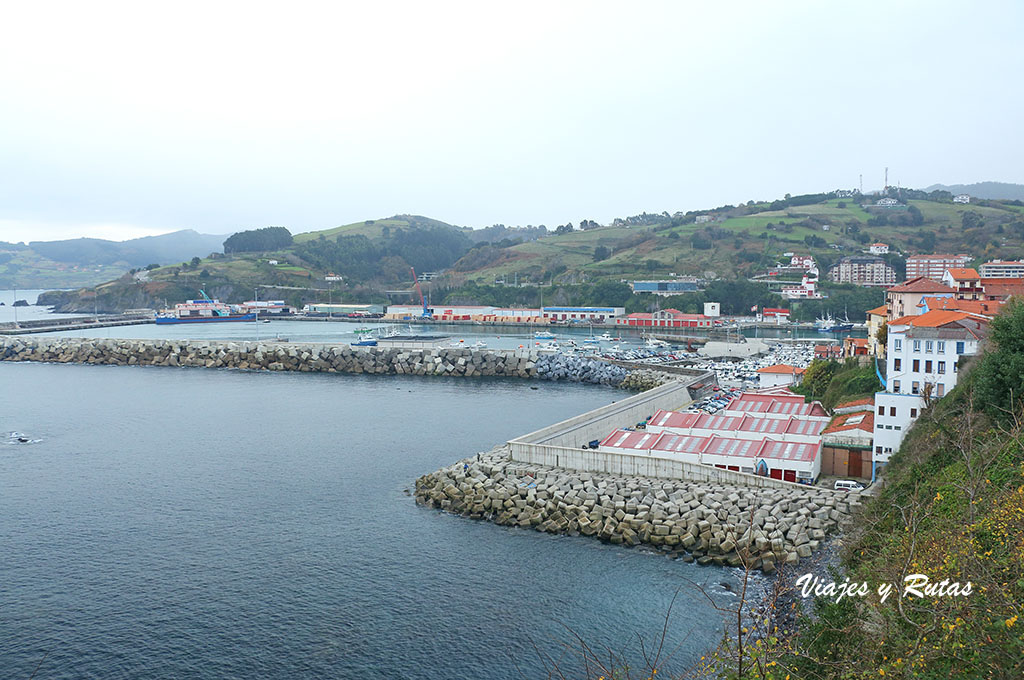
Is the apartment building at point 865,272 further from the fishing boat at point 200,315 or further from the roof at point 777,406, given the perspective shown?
the fishing boat at point 200,315

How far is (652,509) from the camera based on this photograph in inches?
419

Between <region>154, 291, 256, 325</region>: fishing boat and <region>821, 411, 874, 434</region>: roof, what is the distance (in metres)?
53.3

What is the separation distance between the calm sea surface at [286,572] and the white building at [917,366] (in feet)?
16.2

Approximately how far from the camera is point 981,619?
377 cm

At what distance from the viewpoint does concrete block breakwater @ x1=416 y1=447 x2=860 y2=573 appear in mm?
9711

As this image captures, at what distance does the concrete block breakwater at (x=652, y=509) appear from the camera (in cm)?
971

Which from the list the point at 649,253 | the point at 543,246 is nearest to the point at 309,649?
the point at 649,253

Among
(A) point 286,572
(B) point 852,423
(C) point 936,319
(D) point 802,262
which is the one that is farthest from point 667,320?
(A) point 286,572

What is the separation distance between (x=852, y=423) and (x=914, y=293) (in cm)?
904

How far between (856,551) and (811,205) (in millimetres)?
84996

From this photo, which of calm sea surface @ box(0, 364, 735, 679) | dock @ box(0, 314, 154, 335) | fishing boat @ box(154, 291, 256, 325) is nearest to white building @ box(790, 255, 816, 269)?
fishing boat @ box(154, 291, 256, 325)

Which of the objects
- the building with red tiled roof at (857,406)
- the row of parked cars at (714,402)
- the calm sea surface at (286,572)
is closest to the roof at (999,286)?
the row of parked cars at (714,402)

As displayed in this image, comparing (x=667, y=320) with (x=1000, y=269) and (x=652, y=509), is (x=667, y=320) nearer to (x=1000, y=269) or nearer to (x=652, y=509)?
(x=1000, y=269)

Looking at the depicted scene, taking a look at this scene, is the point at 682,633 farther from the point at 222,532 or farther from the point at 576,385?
the point at 576,385
